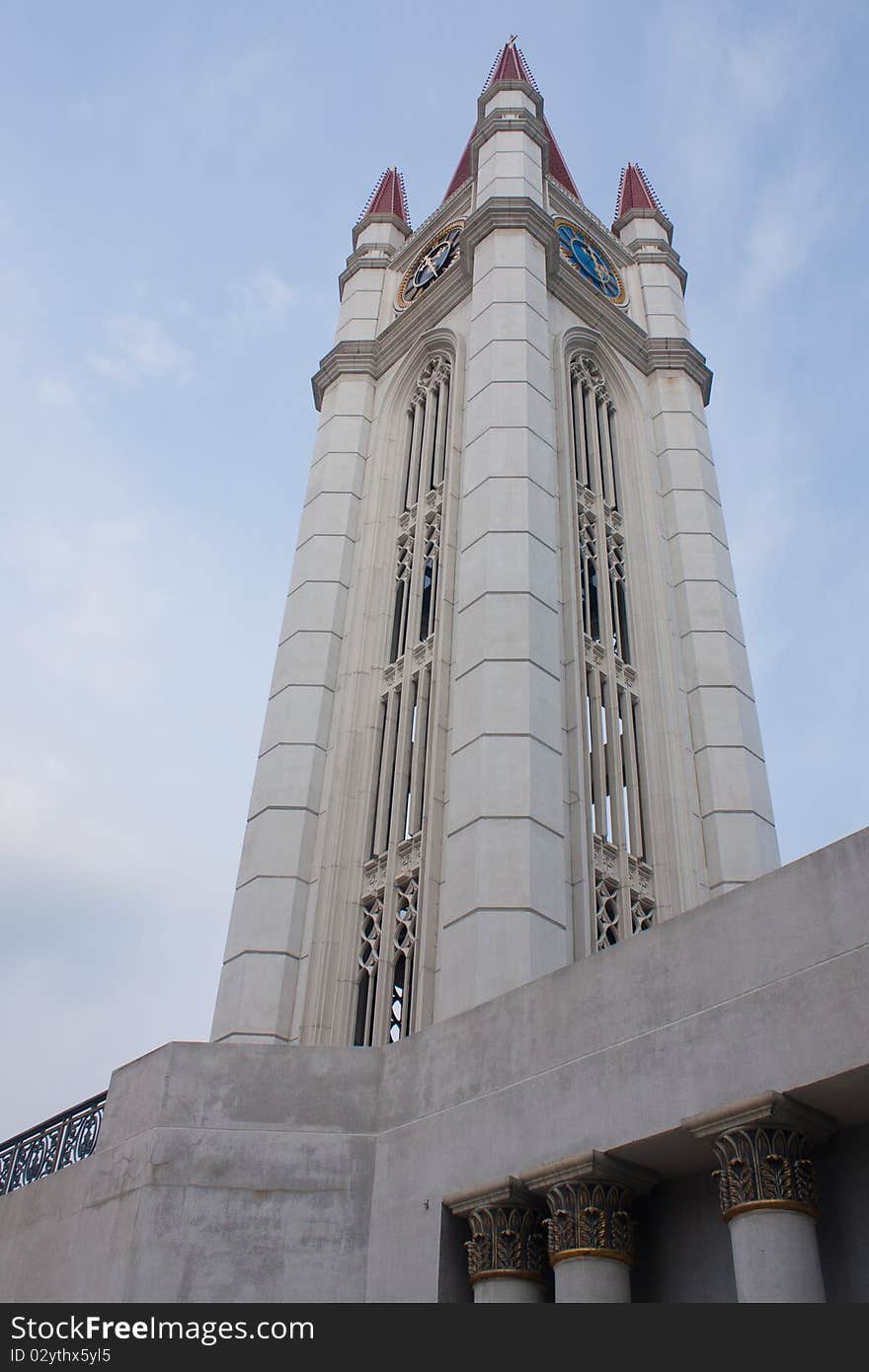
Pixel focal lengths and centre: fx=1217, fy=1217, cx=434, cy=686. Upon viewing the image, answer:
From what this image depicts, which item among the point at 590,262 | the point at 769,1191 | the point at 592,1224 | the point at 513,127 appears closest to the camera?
the point at 769,1191

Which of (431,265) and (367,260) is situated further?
(367,260)

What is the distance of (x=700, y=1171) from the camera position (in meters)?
10.6

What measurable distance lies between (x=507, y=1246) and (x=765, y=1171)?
2768 millimetres

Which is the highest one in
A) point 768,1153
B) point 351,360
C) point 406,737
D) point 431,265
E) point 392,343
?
point 431,265

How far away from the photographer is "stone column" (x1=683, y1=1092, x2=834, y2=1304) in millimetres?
8938

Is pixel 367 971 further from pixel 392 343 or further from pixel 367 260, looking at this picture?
pixel 367 260

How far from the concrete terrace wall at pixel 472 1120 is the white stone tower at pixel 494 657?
418 cm

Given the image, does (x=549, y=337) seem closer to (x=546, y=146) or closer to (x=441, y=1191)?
(x=546, y=146)

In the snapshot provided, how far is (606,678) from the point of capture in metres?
23.0

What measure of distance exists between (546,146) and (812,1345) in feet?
101

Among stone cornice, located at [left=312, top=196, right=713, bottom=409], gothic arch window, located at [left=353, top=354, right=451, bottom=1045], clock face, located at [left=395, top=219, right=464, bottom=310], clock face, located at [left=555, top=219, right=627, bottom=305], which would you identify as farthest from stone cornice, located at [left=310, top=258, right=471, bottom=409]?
clock face, located at [left=555, top=219, right=627, bottom=305]

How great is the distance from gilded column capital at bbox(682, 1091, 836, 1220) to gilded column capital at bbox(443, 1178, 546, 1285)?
209 centimetres

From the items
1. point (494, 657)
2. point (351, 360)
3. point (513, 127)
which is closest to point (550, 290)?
point (351, 360)

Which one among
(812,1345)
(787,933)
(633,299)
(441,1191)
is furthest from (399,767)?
(633,299)
